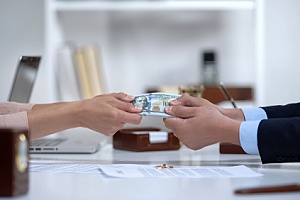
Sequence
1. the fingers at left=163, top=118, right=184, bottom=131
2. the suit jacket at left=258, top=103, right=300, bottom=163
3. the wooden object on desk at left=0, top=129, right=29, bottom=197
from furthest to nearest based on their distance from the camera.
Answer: the fingers at left=163, top=118, right=184, bottom=131 → the suit jacket at left=258, top=103, right=300, bottom=163 → the wooden object on desk at left=0, top=129, right=29, bottom=197

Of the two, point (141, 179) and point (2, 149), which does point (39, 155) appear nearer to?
point (141, 179)

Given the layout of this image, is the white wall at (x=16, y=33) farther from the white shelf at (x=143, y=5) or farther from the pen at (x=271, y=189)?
the pen at (x=271, y=189)

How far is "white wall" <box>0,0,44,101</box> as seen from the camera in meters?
3.01

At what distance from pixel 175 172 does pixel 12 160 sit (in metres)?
0.41

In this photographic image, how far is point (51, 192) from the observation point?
1.04 meters

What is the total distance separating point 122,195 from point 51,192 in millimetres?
129

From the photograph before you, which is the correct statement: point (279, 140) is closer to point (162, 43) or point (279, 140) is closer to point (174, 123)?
point (174, 123)

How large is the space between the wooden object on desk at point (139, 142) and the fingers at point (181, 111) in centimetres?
25

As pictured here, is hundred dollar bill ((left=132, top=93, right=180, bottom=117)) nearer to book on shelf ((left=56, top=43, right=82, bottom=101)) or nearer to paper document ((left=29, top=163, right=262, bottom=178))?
paper document ((left=29, top=163, right=262, bottom=178))

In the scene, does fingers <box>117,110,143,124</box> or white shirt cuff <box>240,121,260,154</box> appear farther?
fingers <box>117,110,143,124</box>

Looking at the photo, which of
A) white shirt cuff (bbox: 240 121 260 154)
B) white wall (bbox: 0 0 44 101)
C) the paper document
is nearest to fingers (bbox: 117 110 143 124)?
the paper document

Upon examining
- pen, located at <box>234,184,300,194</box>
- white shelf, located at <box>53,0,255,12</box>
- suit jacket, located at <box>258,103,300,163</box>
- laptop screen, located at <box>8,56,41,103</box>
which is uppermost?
white shelf, located at <box>53,0,255,12</box>

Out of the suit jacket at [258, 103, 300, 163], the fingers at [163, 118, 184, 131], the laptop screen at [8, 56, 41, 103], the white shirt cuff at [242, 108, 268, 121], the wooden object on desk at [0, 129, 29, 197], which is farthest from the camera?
the laptop screen at [8, 56, 41, 103]

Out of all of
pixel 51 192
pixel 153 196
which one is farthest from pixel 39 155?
pixel 153 196
